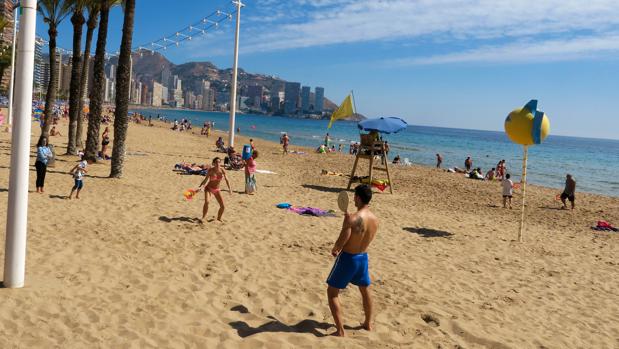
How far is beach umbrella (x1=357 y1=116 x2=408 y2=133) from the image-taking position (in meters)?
15.2

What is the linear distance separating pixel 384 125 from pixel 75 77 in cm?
1149

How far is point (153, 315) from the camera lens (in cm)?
498

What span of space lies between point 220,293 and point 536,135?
295 inches

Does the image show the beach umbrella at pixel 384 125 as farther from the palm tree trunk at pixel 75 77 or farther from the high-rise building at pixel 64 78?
the high-rise building at pixel 64 78

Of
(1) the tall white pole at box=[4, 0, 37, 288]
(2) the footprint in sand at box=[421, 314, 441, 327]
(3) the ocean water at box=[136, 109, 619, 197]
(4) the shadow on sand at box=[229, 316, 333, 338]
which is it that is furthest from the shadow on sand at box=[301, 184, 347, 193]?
(3) the ocean water at box=[136, 109, 619, 197]

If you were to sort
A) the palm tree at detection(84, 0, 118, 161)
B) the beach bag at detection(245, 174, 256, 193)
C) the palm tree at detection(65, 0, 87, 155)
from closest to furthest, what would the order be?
the beach bag at detection(245, 174, 256, 193), the palm tree at detection(84, 0, 118, 161), the palm tree at detection(65, 0, 87, 155)

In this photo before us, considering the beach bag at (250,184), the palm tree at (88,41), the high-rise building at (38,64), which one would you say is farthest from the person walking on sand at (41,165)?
the high-rise building at (38,64)

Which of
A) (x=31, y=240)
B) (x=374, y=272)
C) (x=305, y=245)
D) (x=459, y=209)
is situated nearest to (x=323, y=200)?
(x=459, y=209)

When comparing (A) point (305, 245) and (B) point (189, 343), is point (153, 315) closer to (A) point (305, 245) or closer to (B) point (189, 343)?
(B) point (189, 343)

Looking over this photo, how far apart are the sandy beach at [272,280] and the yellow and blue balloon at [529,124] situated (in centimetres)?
229

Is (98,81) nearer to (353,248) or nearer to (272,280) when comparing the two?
(272,280)

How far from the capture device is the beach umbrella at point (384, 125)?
1521cm

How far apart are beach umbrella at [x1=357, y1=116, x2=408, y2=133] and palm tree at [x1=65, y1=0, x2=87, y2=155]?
1058 cm

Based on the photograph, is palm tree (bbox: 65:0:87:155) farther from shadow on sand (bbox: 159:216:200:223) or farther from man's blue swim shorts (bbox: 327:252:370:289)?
man's blue swim shorts (bbox: 327:252:370:289)
